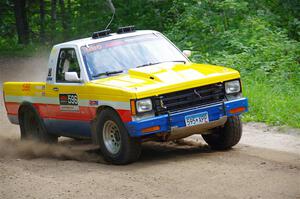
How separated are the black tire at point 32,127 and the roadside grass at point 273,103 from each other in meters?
3.42

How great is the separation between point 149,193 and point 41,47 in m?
24.2

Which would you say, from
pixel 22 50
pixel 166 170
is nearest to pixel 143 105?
pixel 166 170

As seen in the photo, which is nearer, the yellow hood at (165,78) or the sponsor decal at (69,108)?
the yellow hood at (165,78)

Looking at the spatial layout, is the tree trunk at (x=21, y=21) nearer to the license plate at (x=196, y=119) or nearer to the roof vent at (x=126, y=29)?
the roof vent at (x=126, y=29)

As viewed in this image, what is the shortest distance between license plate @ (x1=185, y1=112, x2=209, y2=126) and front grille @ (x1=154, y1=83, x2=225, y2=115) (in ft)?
0.62

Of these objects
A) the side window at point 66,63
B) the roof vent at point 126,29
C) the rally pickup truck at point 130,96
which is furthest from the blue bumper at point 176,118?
the roof vent at point 126,29

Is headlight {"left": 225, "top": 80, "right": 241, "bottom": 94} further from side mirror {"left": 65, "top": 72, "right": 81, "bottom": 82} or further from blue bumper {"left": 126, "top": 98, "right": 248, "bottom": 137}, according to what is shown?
side mirror {"left": 65, "top": 72, "right": 81, "bottom": 82}

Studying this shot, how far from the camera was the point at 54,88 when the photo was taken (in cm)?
1088

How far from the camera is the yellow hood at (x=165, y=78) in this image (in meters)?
9.29

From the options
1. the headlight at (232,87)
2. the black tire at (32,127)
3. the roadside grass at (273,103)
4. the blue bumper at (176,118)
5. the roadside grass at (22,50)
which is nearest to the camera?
the blue bumper at (176,118)

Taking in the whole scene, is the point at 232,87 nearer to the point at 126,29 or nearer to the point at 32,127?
the point at 126,29

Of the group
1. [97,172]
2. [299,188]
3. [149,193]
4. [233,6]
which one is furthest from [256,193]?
[233,6]

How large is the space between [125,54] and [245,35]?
7602 millimetres

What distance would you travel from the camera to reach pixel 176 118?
366 inches
